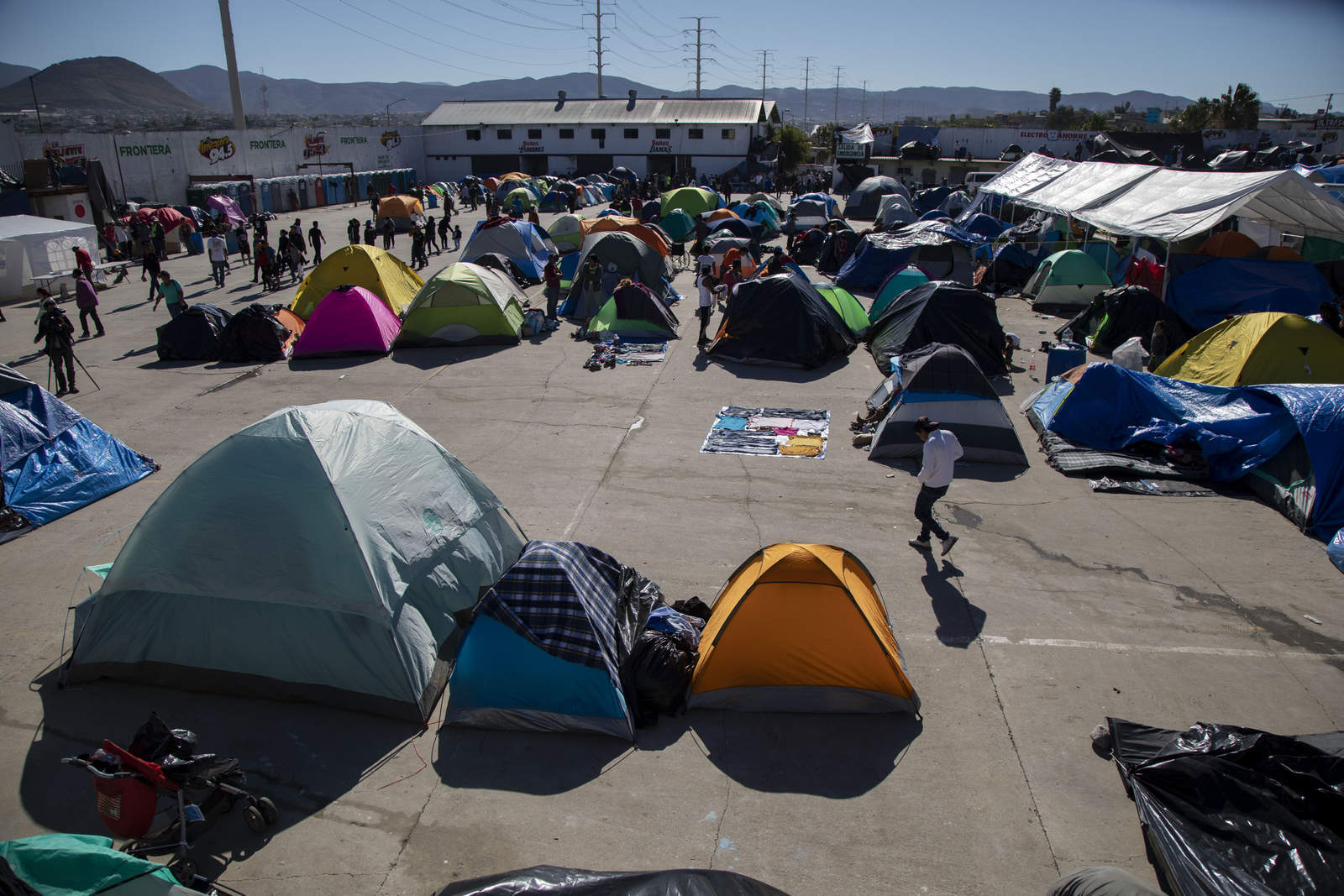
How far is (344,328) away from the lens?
15648mm

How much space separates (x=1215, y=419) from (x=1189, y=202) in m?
8.00

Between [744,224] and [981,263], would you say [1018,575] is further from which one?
[744,224]

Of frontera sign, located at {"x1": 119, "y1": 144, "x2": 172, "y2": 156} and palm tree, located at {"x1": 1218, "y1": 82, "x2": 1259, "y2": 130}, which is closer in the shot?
frontera sign, located at {"x1": 119, "y1": 144, "x2": 172, "y2": 156}

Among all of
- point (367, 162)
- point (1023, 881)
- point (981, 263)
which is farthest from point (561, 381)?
point (367, 162)

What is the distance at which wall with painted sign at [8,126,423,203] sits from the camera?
129 feet

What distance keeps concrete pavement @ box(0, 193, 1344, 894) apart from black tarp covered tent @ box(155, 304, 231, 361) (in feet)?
14.1

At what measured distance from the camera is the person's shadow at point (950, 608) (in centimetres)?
693

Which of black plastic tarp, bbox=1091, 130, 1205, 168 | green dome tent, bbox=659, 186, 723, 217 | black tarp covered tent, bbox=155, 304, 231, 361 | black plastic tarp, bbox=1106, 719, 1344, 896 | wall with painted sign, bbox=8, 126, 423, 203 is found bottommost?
black plastic tarp, bbox=1106, 719, 1344, 896

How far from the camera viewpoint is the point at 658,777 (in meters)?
5.39

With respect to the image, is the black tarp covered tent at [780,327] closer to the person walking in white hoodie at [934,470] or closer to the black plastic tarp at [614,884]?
the person walking in white hoodie at [934,470]

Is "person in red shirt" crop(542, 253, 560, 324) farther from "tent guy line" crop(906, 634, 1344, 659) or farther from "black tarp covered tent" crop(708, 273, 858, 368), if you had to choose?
"tent guy line" crop(906, 634, 1344, 659)

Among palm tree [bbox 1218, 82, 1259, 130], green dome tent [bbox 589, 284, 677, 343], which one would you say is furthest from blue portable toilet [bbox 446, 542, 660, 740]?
palm tree [bbox 1218, 82, 1259, 130]

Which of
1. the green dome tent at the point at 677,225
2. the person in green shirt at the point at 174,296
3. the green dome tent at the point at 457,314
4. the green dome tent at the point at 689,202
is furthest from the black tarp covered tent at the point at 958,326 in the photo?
the green dome tent at the point at 689,202

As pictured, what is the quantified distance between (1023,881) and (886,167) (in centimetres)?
5873
